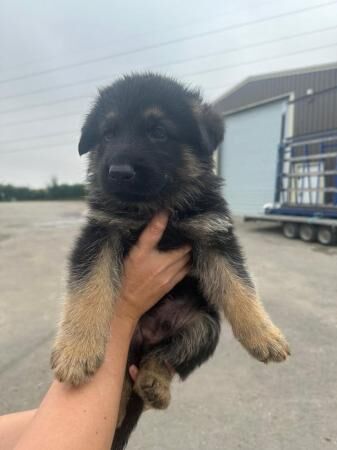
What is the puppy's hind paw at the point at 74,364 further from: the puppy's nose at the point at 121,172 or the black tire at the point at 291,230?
the black tire at the point at 291,230

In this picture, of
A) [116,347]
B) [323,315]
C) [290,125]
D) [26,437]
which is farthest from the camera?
[290,125]

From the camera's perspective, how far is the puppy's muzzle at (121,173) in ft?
6.37

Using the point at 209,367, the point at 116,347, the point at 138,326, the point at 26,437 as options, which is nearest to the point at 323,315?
the point at 209,367

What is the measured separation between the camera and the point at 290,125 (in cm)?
1666

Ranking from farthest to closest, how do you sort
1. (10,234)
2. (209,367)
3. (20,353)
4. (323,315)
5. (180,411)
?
(10,234) → (323,315) → (20,353) → (209,367) → (180,411)

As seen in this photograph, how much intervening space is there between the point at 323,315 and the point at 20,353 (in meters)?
3.66

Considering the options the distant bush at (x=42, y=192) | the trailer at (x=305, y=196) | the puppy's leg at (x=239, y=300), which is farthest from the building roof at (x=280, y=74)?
the distant bush at (x=42, y=192)

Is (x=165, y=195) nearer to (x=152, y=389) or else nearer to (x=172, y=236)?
(x=172, y=236)

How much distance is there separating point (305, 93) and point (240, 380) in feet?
53.7

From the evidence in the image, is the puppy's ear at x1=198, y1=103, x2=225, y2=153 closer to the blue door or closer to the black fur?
the black fur

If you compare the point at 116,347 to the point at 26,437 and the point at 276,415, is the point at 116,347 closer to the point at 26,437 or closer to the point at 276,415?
the point at 26,437

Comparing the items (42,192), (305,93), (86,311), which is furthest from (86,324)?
(42,192)

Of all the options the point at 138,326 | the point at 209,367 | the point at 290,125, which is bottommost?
the point at 209,367

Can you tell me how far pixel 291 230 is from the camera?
10805 millimetres
